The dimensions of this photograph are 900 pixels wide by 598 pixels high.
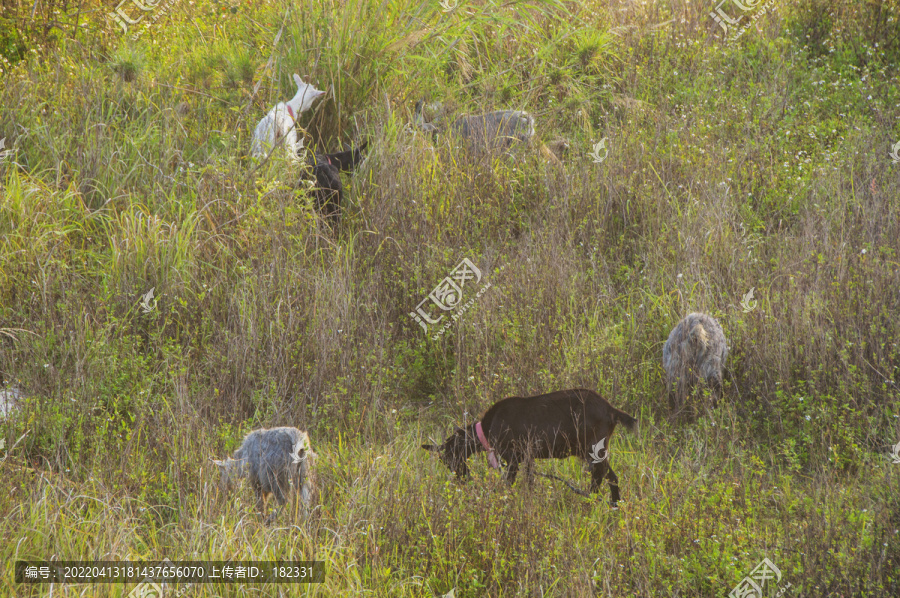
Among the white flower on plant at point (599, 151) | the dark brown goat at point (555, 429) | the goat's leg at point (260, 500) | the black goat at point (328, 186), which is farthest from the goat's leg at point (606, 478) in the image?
the white flower on plant at point (599, 151)

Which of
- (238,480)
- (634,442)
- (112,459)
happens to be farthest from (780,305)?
(112,459)

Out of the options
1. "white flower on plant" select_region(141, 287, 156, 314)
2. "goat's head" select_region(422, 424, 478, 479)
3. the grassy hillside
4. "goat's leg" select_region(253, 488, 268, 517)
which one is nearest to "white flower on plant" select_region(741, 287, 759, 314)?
the grassy hillside

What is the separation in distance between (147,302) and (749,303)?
12.0 ft

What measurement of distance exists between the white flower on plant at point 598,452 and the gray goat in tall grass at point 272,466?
125cm

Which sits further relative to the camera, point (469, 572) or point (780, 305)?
point (780, 305)

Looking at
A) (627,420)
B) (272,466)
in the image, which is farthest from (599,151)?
(272,466)

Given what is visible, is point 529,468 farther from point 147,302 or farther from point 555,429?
point 147,302

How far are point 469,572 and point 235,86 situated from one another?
513 centimetres

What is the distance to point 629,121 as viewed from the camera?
22.5 ft

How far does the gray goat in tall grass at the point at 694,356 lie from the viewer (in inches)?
165

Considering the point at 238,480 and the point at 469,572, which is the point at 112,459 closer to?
the point at 238,480

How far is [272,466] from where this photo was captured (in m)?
3.27

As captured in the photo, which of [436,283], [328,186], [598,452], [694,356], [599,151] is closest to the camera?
[598,452]

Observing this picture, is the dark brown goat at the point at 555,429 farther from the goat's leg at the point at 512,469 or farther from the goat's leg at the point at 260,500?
the goat's leg at the point at 260,500
